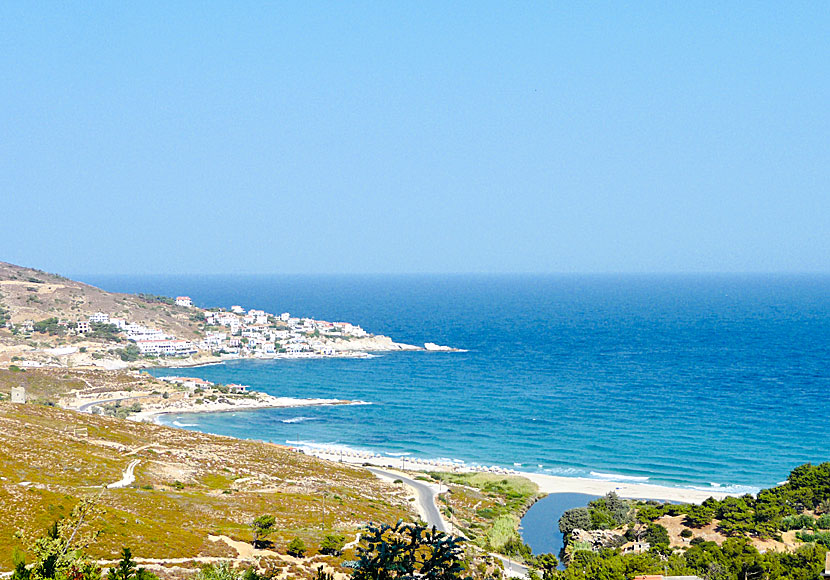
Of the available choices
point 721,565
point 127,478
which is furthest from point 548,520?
point 127,478

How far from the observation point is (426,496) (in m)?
55.2

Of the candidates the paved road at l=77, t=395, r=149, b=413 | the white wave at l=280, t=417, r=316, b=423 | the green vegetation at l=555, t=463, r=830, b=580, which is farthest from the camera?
the white wave at l=280, t=417, r=316, b=423

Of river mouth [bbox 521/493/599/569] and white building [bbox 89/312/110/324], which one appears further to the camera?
white building [bbox 89/312/110/324]

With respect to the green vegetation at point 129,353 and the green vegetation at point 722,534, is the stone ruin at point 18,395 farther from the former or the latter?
the green vegetation at point 722,534

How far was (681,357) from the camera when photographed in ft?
424

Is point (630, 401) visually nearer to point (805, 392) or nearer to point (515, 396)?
point (515, 396)

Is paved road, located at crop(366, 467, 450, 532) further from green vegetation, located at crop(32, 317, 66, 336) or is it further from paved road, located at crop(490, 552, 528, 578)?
green vegetation, located at crop(32, 317, 66, 336)

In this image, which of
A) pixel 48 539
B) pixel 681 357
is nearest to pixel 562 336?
pixel 681 357

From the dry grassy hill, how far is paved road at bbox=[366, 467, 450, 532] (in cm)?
10114

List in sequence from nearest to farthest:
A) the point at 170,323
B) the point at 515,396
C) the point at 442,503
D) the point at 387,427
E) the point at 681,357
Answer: the point at 442,503 < the point at 387,427 < the point at 515,396 < the point at 681,357 < the point at 170,323

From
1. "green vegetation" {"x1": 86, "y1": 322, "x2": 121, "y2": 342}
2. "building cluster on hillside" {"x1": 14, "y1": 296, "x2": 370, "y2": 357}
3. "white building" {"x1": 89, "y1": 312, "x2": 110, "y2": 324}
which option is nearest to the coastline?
"building cluster on hillside" {"x1": 14, "y1": 296, "x2": 370, "y2": 357}

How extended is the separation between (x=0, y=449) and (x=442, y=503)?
30448mm

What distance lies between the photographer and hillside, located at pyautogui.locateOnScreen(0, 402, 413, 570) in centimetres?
3428

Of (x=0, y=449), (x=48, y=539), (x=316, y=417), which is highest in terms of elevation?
(x=48, y=539)
